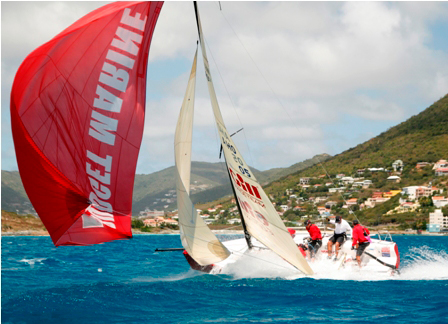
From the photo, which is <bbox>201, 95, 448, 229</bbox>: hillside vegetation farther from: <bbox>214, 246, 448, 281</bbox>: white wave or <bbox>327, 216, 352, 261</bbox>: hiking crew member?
<bbox>327, 216, 352, 261</bbox>: hiking crew member

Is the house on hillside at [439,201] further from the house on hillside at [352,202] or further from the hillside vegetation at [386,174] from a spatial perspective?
the house on hillside at [352,202]

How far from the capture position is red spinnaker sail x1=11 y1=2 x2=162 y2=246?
8539 mm

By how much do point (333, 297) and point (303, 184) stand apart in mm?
91005

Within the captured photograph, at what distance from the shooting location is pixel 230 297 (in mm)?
11312

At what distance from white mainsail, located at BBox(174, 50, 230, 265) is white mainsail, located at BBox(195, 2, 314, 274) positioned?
3.49 feet

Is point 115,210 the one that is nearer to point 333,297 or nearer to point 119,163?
point 119,163

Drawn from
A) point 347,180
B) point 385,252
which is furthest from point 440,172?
point 385,252

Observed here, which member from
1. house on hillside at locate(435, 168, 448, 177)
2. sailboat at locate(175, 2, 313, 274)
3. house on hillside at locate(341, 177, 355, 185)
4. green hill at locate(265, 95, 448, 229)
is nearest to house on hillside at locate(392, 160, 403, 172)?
green hill at locate(265, 95, 448, 229)

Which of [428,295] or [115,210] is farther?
[428,295]

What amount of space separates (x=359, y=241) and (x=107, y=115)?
8345 mm

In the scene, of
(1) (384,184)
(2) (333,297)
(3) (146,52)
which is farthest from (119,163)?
(1) (384,184)

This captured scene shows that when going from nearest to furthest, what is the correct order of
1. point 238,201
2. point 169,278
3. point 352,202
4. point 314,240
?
point 238,201
point 169,278
point 314,240
point 352,202

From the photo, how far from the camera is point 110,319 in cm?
917

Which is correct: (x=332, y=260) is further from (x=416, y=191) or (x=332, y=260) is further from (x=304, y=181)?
(x=304, y=181)
